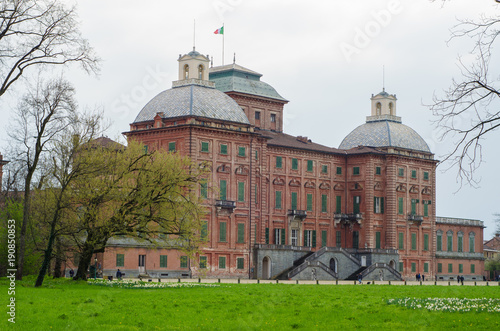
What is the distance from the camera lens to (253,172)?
262 ft

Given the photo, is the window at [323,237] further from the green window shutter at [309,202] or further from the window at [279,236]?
the window at [279,236]

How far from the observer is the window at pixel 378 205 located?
92250 millimetres

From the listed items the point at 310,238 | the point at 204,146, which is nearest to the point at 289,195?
the point at 310,238

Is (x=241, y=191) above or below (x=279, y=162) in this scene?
below

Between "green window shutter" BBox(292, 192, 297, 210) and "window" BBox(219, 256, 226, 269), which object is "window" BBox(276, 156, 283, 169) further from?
"window" BBox(219, 256, 226, 269)

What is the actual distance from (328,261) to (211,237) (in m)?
12.8

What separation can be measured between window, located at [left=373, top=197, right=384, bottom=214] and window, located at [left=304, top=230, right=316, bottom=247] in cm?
819

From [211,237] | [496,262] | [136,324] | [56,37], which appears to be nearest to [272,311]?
[136,324]

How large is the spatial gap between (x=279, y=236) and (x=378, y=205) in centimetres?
1390

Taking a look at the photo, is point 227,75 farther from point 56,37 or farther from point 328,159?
point 56,37

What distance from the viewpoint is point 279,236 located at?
8544 cm

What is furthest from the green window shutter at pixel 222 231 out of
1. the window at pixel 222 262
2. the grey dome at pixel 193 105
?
the grey dome at pixel 193 105

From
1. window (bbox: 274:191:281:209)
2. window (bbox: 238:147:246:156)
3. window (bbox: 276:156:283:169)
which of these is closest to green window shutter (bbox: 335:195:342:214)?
window (bbox: 274:191:281:209)

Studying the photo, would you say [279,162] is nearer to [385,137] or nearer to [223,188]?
[223,188]
